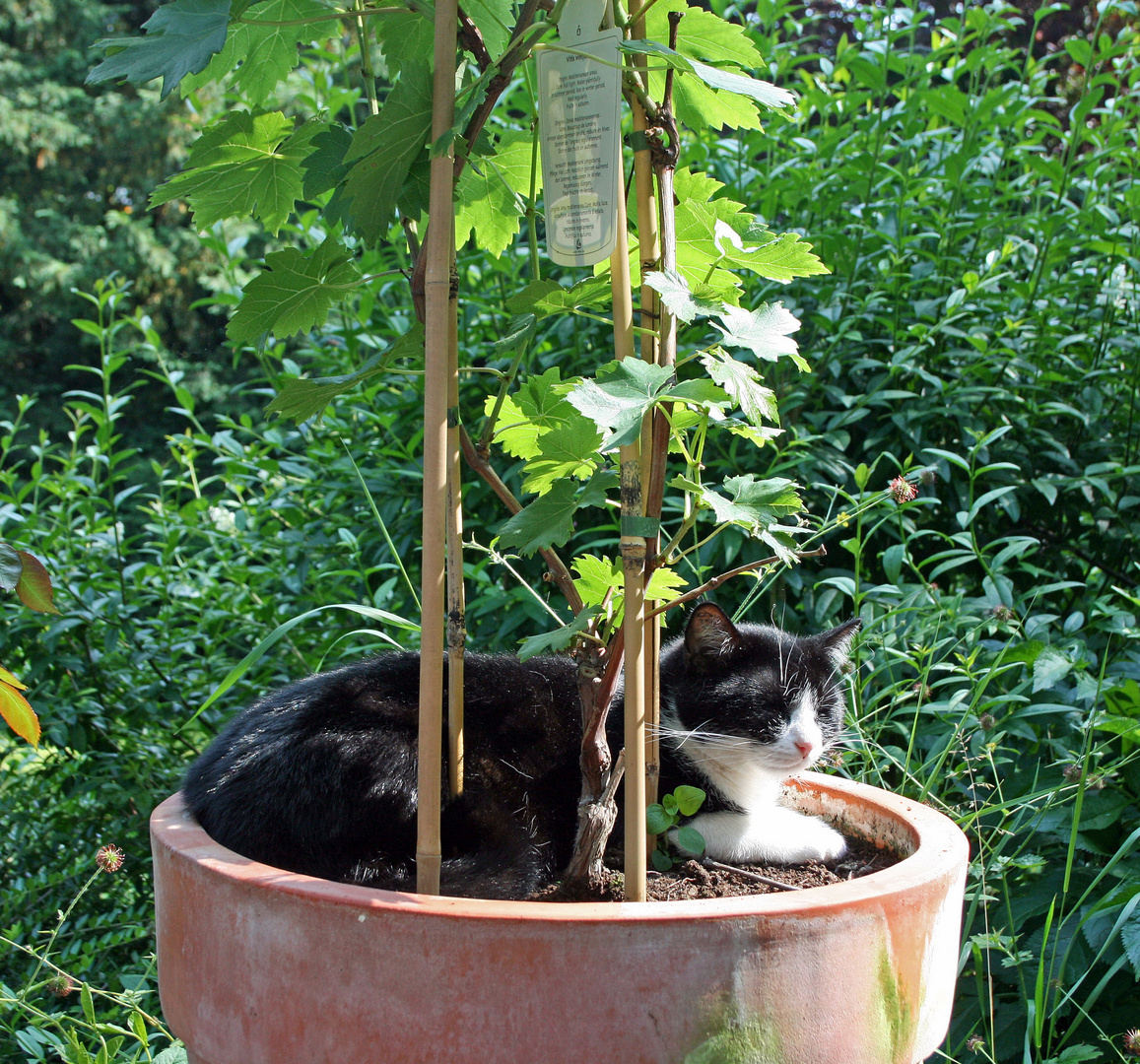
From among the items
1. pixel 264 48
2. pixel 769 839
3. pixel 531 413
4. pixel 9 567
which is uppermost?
pixel 264 48

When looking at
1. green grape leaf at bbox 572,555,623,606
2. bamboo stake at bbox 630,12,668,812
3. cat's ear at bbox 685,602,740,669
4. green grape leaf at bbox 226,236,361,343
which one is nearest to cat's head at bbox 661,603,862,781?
cat's ear at bbox 685,602,740,669

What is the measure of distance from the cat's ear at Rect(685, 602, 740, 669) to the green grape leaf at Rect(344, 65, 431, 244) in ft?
2.26

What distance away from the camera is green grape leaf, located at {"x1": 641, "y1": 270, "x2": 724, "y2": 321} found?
82cm

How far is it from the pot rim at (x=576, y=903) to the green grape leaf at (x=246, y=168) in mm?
717

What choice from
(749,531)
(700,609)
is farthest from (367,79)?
(700,609)

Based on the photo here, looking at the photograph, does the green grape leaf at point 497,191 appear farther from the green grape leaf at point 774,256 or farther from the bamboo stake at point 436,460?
the green grape leaf at point 774,256

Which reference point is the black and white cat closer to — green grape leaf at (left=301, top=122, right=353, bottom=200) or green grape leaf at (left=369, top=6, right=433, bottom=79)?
green grape leaf at (left=301, top=122, right=353, bottom=200)

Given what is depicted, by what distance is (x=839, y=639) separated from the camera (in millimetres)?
1543

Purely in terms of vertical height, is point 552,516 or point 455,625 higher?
point 552,516

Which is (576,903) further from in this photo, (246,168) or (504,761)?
(246,168)

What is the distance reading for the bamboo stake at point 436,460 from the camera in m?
→ 0.89

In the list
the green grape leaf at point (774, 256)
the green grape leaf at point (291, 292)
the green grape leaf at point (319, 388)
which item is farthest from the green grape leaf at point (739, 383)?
the green grape leaf at point (291, 292)

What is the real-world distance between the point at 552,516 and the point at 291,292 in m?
0.44

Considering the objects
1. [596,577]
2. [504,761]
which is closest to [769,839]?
[504,761]
